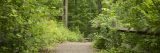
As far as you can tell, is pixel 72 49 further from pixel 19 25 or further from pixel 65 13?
Result: pixel 65 13

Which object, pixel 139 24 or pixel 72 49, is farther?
pixel 72 49

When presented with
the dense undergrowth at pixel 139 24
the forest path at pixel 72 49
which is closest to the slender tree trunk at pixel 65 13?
the forest path at pixel 72 49

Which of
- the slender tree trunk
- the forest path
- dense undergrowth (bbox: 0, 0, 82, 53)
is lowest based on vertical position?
the slender tree trunk

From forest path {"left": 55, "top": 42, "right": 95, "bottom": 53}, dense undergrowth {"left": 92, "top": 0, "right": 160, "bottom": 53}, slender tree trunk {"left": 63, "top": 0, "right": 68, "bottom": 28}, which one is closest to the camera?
dense undergrowth {"left": 92, "top": 0, "right": 160, "bottom": 53}

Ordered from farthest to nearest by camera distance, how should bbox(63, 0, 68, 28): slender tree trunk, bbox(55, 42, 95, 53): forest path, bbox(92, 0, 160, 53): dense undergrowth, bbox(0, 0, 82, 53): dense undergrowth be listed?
bbox(63, 0, 68, 28): slender tree trunk → bbox(55, 42, 95, 53): forest path → bbox(0, 0, 82, 53): dense undergrowth → bbox(92, 0, 160, 53): dense undergrowth

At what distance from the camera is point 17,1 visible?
10.9 meters

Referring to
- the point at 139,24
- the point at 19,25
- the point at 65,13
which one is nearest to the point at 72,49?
the point at 19,25

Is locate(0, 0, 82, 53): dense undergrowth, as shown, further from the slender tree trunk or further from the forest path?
the slender tree trunk

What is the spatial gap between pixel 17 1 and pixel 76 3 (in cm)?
2679

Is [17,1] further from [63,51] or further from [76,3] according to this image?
[76,3]

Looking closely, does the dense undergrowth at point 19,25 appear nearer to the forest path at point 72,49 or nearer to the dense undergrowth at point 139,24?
the dense undergrowth at point 139,24

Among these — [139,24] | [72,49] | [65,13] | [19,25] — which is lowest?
[65,13]

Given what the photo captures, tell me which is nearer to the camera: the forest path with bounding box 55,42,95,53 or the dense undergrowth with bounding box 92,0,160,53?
the dense undergrowth with bounding box 92,0,160,53

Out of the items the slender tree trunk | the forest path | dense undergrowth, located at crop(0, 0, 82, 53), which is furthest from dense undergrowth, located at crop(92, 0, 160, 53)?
the slender tree trunk
